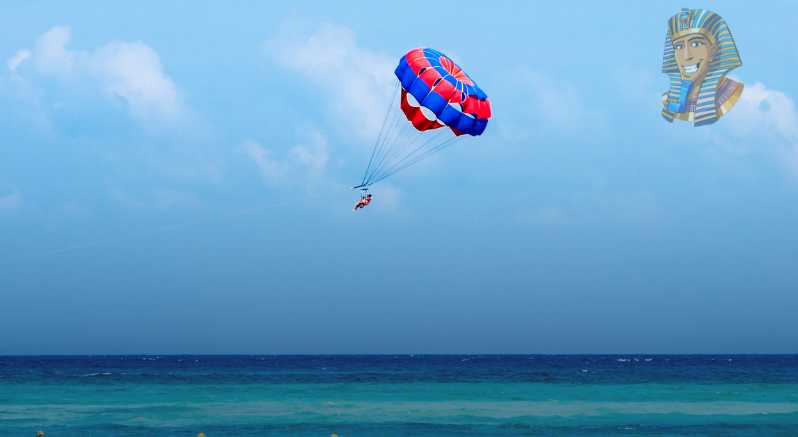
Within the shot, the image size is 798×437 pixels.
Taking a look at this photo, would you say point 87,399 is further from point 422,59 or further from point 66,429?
point 422,59

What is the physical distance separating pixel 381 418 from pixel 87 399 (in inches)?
591

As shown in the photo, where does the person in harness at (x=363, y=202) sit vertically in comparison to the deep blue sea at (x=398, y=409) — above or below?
above

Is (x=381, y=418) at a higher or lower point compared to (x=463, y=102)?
lower

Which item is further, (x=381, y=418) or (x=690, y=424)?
(x=381, y=418)

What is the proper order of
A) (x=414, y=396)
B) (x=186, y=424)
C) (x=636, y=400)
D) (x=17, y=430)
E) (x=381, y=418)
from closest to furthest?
1. (x=17, y=430)
2. (x=186, y=424)
3. (x=381, y=418)
4. (x=636, y=400)
5. (x=414, y=396)

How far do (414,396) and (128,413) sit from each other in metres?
13.3

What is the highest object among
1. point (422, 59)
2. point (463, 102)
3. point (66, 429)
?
point (422, 59)

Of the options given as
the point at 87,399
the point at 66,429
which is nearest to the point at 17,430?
the point at 66,429

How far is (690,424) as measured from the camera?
2338 cm

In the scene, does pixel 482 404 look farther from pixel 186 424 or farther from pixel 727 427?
pixel 186 424

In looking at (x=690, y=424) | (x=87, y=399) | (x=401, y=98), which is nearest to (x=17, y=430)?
(x=87, y=399)

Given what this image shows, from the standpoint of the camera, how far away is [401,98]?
24.1m

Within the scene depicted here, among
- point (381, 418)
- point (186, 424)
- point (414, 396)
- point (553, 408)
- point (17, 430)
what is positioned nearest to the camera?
point (17, 430)

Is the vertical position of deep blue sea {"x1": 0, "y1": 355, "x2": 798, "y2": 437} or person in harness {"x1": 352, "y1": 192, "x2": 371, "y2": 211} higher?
person in harness {"x1": 352, "y1": 192, "x2": 371, "y2": 211}
